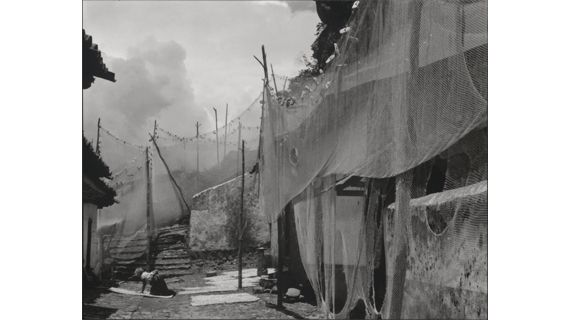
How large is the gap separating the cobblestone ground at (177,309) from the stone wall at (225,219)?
3.51 meters

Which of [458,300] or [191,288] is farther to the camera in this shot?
[191,288]

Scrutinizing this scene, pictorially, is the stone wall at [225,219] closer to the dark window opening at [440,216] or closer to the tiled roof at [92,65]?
the tiled roof at [92,65]

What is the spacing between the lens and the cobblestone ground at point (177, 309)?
607cm

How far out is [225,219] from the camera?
12930 millimetres

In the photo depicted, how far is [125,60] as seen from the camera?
4.29 m

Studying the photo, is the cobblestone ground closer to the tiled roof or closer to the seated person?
the seated person

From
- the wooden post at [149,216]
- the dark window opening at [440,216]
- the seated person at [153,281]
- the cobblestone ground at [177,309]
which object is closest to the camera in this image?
the dark window opening at [440,216]

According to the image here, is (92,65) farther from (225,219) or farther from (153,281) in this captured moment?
(225,219)

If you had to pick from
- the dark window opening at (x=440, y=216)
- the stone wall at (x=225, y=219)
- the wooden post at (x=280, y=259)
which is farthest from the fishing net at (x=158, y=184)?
the dark window opening at (x=440, y=216)

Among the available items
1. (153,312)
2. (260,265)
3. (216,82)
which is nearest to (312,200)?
(216,82)

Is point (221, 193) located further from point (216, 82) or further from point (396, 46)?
point (396, 46)

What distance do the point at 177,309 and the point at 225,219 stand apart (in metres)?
5.60
